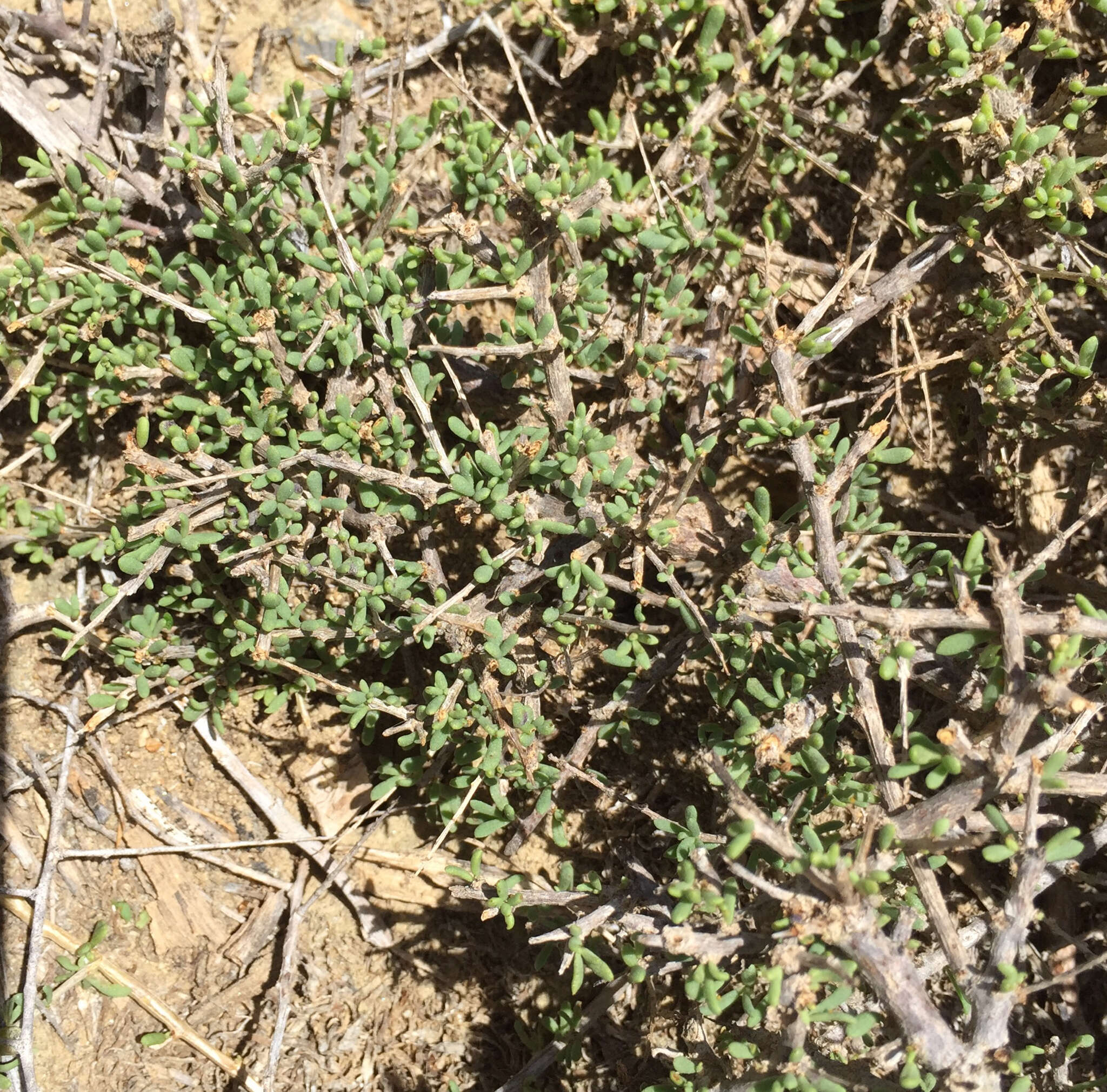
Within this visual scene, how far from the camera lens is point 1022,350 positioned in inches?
116

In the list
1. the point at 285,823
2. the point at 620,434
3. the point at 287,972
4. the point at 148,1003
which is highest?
the point at 620,434

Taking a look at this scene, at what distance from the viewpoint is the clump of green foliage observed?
8.34 ft

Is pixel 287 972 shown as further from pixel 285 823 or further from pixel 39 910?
pixel 39 910

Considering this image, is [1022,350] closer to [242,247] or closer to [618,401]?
[618,401]

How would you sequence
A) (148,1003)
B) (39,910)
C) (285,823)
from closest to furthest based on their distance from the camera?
(39,910) < (148,1003) < (285,823)

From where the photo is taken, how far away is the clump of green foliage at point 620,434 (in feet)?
8.34

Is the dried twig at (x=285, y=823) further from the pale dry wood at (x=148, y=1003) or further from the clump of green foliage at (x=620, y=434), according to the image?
the pale dry wood at (x=148, y=1003)

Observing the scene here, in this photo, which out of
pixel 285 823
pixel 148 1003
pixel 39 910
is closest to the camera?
pixel 39 910

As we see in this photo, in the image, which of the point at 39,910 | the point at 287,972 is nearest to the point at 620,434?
the point at 287,972

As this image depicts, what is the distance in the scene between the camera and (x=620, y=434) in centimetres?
293

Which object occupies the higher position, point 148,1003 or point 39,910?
point 39,910

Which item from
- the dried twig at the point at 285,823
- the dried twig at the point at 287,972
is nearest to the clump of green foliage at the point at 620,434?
the dried twig at the point at 285,823

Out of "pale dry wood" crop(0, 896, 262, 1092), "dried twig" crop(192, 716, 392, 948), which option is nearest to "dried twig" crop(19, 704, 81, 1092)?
"pale dry wood" crop(0, 896, 262, 1092)

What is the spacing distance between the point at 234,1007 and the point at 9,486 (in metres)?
1.82
